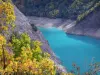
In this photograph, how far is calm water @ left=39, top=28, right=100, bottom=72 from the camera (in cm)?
5958

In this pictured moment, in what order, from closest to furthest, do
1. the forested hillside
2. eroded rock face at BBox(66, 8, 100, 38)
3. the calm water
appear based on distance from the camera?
the calm water, eroded rock face at BBox(66, 8, 100, 38), the forested hillside

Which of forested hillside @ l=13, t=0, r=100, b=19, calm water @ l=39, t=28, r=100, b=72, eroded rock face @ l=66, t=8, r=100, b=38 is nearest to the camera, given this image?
calm water @ l=39, t=28, r=100, b=72

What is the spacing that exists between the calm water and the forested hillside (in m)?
15.5

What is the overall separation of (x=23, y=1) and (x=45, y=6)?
10.3 metres

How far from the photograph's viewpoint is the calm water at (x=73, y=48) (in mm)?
59581

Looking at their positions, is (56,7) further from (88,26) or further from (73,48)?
(73,48)

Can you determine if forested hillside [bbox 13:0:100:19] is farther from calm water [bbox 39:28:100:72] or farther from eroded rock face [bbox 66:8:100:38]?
calm water [bbox 39:28:100:72]

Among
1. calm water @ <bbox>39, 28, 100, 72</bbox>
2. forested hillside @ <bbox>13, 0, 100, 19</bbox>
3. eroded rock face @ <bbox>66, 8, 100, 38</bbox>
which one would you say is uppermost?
forested hillside @ <bbox>13, 0, 100, 19</bbox>

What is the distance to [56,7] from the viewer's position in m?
133

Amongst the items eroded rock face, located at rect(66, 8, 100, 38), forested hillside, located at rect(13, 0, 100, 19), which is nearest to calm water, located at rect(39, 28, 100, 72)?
eroded rock face, located at rect(66, 8, 100, 38)

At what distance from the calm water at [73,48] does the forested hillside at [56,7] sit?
50.7ft

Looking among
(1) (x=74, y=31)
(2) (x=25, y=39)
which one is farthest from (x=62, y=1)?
(2) (x=25, y=39)

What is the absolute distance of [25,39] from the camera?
27.2 m

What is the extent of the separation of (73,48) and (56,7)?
5926cm
